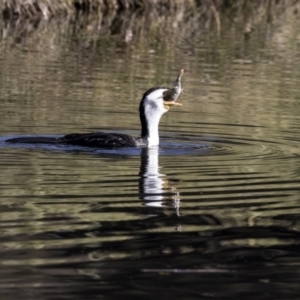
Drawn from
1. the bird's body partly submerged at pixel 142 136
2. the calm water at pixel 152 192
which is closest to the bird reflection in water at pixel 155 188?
the calm water at pixel 152 192

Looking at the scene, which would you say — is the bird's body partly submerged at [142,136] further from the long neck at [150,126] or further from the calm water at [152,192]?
the calm water at [152,192]

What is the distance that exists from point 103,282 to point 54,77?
1229 cm

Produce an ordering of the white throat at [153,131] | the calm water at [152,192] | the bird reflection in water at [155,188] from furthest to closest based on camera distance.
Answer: the white throat at [153,131] < the bird reflection in water at [155,188] < the calm water at [152,192]

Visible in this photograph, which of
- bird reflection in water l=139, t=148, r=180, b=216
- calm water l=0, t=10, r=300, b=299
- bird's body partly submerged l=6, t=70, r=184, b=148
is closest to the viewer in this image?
calm water l=0, t=10, r=300, b=299

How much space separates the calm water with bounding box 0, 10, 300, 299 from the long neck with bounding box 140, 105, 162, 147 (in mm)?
159

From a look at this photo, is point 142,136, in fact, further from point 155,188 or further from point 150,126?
point 155,188

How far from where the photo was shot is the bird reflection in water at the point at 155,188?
28.3 feet

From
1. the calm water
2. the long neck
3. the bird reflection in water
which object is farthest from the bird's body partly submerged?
the bird reflection in water

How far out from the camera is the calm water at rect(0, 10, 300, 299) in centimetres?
634

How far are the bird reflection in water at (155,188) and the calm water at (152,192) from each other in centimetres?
1

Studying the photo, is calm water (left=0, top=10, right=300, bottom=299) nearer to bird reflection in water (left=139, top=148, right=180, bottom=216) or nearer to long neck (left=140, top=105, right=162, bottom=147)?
bird reflection in water (left=139, top=148, right=180, bottom=216)

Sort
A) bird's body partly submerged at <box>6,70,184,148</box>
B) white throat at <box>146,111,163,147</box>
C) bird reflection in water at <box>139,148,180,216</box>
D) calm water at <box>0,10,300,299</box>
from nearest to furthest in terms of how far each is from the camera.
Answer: calm water at <box>0,10,300,299</box> → bird reflection in water at <box>139,148,180,216</box> → bird's body partly submerged at <box>6,70,184,148</box> → white throat at <box>146,111,163,147</box>

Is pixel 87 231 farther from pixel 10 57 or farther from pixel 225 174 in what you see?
pixel 10 57

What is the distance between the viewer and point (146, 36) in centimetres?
2741
